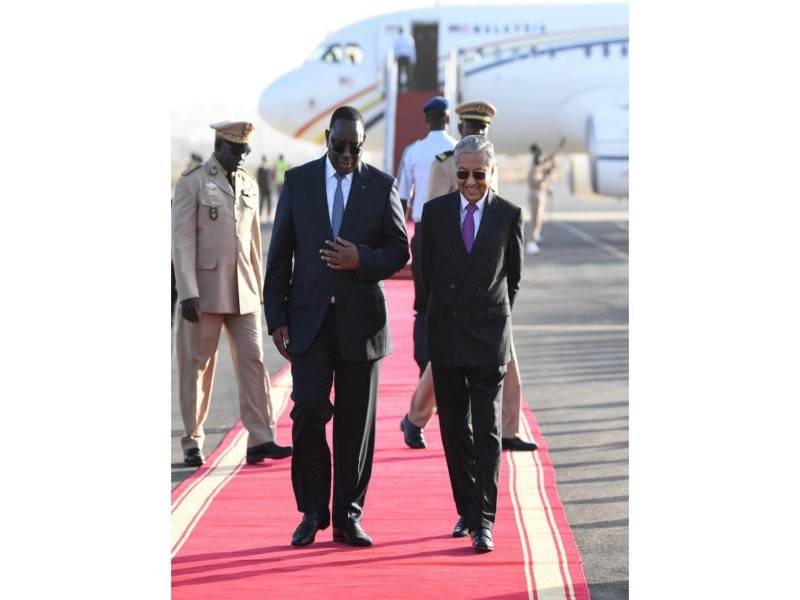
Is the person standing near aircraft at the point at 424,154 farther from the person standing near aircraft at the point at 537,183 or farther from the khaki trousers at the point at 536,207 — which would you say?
the khaki trousers at the point at 536,207

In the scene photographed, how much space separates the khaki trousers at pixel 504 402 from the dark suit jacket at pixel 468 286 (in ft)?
5.14

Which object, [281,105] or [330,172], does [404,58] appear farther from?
[330,172]

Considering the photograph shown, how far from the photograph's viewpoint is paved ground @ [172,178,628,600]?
666 centimetres

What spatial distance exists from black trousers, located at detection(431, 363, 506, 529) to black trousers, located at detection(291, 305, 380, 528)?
0.31 meters

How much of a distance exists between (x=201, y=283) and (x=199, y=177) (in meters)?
0.52

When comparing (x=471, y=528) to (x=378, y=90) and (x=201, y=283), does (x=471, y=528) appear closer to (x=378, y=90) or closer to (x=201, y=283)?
(x=201, y=283)

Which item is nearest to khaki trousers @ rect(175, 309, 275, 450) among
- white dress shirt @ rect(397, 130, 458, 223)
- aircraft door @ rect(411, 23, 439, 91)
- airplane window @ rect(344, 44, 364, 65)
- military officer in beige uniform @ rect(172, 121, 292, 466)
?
military officer in beige uniform @ rect(172, 121, 292, 466)

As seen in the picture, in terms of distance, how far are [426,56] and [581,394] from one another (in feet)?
56.5

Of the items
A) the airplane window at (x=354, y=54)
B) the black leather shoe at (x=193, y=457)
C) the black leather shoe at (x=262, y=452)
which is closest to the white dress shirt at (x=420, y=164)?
the black leather shoe at (x=262, y=452)

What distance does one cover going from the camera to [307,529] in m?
6.13

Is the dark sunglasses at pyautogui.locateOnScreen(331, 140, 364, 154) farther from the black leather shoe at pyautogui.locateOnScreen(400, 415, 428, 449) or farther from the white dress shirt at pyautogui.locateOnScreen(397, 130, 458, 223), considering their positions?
the white dress shirt at pyautogui.locateOnScreen(397, 130, 458, 223)

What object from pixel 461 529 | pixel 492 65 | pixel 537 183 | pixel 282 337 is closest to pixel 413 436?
pixel 461 529
